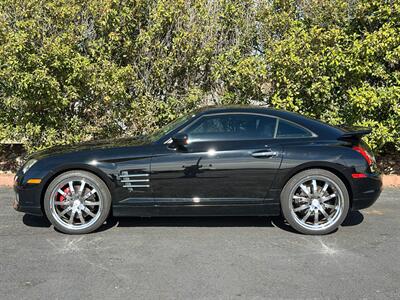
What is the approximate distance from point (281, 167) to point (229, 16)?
387cm

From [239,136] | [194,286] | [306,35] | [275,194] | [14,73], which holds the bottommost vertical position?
[194,286]

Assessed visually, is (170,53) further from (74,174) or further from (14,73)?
(74,174)

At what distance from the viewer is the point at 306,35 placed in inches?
280

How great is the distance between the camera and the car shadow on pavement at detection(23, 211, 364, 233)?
17.6 ft

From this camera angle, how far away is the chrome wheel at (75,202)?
4945 mm

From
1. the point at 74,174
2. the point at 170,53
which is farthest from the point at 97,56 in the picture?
the point at 74,174

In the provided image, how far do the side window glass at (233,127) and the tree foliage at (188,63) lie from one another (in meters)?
2.26

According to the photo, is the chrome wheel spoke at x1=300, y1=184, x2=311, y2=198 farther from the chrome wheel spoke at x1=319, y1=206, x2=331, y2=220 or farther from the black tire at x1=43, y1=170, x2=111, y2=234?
the black tire at x1=43, y1=170, x2=111, y2=234

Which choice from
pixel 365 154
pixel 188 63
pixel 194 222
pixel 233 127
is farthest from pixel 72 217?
pixel 188 63

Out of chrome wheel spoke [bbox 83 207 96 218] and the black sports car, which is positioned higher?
the black sports car

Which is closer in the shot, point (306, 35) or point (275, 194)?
point (275, 194)

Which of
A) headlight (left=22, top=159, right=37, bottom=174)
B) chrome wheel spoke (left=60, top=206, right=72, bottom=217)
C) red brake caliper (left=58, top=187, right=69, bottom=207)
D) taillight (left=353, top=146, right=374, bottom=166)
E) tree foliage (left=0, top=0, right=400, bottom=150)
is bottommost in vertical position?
chrome wheel spoke (left=60, top=206, right=72, bottom=217)

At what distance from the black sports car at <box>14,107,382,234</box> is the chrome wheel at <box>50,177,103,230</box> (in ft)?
0.04

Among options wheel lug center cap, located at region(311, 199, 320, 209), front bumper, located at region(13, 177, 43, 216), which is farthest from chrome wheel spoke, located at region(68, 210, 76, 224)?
wheel lug center cap, located at region(311, 199, 320, 209)
